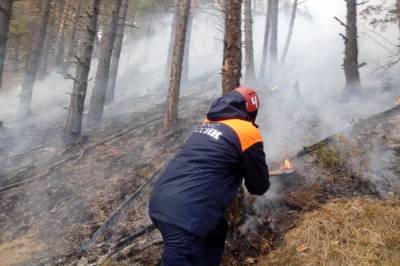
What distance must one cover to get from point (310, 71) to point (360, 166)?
41.5 ft

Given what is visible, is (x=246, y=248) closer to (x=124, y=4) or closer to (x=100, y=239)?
(x=100, y=239)

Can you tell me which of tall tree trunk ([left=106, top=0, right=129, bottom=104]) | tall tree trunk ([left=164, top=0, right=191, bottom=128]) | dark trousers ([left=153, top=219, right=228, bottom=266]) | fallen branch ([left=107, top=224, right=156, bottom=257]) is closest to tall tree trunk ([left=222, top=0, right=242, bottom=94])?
fallen branch ([left=107, top=224, right=156, bottom=257])

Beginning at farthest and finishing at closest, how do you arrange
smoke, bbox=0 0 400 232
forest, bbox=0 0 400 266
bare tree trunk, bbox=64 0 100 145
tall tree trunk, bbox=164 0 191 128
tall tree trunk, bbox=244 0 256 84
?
tall tree trunk, bbox=244 0 256 84, tall tree trunk, bbox=164 0 191 128, bare tree trunk, bbox=64 0 100 145, smoke, bbox=0 0 400 232, forest, bbox=0 0 400 266

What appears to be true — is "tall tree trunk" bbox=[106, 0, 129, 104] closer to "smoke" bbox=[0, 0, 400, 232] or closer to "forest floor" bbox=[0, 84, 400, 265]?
"smoke" bbox=[0, 0, 400, 232]

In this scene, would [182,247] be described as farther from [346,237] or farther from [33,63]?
[33,63]

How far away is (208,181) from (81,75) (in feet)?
29.5

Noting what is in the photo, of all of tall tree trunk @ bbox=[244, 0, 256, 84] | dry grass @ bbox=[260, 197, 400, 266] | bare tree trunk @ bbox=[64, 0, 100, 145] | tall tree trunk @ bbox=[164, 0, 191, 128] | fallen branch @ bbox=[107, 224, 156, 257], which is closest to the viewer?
dry grass @ bbox=[260, 197, 400, 266]

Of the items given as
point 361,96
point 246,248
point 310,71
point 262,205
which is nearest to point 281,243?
point 246,248

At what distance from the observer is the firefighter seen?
305 cm

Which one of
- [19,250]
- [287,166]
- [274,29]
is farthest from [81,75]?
[274,29]

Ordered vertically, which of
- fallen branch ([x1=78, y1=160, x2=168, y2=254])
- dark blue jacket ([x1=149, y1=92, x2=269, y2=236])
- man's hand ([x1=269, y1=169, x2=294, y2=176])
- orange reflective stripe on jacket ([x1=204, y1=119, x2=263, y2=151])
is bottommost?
fallen branch ([x1=78, y1=160, x2=168, y2=254])

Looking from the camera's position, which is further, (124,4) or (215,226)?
(124,4)

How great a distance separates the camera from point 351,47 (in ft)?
33.9

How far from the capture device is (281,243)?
473 centimetres
